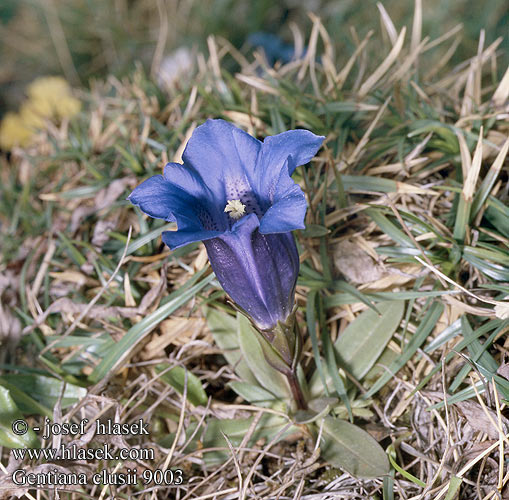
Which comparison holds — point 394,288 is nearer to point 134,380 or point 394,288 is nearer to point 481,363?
point 481,363

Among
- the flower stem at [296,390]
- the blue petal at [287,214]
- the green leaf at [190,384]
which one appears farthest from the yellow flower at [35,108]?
the blue petal at [287,214]

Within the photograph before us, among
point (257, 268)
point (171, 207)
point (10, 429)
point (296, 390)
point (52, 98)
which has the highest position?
point (171, 207)

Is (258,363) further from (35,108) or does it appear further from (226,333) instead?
(35,108)

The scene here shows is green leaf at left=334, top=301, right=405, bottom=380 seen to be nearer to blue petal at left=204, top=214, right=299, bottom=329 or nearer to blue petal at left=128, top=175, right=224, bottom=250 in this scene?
blue petal at left=204, top=214, right=299, bottom=329

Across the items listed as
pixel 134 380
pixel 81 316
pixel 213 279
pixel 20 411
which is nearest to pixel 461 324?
pixel 213 279

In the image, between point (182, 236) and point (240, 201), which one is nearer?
point (182, 236)

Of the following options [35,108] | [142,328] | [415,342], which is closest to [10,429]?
[142,328]

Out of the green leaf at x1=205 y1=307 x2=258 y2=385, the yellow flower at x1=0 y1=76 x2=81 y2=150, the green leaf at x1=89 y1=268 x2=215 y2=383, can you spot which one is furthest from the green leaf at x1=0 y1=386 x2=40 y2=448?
the yellow flower at x1=0 y1=76 x2=81 y2=150
